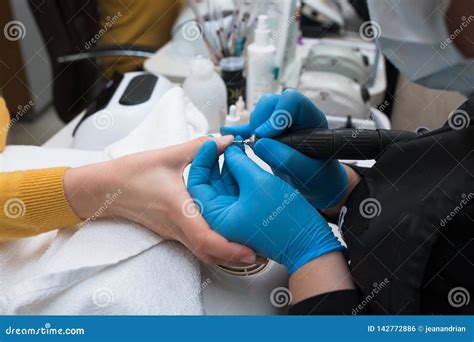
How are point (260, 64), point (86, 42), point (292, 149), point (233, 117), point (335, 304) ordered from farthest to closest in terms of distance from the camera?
1. point (86, 42)
2. point (260, 64)
3. point (233, 117)
4. point (292, 149)
5. point (335, 304)

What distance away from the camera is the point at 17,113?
1114 millimetres

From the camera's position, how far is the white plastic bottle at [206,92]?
38.4 inches

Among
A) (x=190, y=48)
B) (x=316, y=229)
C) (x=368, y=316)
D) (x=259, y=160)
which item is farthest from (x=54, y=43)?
(x=368, y=316)

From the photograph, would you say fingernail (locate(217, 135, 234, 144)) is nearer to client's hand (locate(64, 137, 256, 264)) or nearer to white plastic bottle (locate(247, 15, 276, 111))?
client's hand (locate(64, 137, 256, 264))

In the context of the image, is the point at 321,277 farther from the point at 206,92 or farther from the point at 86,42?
the point at 86,42

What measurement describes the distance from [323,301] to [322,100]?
23.4 inches

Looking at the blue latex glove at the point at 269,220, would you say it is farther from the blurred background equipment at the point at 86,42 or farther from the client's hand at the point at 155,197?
the blurred background equipment at the point at 86,42

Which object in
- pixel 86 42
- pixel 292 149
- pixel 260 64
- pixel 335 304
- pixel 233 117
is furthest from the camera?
pixel 86 42

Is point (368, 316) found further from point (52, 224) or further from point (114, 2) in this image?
point (114, 2)

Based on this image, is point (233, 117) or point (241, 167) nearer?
point (241, 167)

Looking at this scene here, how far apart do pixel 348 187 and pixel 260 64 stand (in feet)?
1.63

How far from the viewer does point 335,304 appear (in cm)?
51

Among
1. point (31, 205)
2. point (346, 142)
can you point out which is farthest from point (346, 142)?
point (31, 205)

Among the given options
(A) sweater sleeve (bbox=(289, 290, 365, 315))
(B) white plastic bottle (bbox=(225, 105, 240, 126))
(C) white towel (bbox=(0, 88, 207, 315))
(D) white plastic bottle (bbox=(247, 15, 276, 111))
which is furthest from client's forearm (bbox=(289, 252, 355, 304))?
(D) white plastic bottle (bbox=(247, 15, 276, 111))
